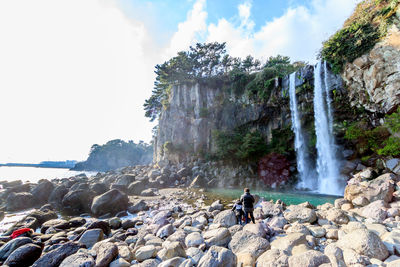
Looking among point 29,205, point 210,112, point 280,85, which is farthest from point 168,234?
point 210,112

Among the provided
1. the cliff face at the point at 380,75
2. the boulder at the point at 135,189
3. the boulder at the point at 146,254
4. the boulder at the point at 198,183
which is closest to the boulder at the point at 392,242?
the boulder at the point at 146,254

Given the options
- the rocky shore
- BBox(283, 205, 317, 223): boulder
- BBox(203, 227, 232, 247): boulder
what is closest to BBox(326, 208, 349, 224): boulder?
the rocky shore

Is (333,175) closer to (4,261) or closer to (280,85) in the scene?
(280,85)

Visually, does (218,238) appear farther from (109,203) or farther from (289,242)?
(109,203)

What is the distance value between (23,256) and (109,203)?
6.54 metres

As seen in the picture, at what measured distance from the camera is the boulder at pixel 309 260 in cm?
356

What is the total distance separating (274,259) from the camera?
3945 millimetres

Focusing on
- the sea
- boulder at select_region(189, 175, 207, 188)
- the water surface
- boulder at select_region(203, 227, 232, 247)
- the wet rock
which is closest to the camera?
boulder at select_region(203, 227, 232, 247)

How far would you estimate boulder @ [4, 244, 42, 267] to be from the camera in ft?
17.8

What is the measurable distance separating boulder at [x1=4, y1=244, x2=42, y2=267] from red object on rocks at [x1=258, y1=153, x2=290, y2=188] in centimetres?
2032

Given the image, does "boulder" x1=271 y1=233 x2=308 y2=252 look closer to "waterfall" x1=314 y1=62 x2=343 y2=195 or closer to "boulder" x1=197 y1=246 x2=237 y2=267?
"boulder" x1=197 y1=246 x2=237 y2=267

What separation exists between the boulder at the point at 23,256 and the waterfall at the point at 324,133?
68.7ft

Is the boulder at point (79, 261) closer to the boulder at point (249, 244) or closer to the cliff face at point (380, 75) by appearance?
the boulder at point (249, 244)

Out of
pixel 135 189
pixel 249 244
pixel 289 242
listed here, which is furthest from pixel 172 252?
pixel 135 189
